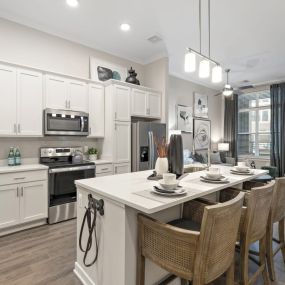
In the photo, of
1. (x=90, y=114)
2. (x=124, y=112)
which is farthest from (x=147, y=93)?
(x=90, y=114)

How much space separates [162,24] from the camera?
343 cm

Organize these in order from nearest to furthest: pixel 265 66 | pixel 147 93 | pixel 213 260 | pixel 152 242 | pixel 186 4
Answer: pixel 213 260
pixel 152 242
pixel 186 4
pixel 147 93
pixel 265 66

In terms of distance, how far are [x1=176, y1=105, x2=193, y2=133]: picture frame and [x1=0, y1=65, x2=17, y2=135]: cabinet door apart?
13.8ft

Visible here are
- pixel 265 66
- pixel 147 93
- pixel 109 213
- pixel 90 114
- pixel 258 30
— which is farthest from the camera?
pixel 265 66

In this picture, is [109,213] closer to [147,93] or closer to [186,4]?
[186,4]

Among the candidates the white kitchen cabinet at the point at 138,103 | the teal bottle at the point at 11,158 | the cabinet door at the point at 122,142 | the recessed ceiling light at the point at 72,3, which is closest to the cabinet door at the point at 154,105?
the white kitchen cabinet at the point at 138,103

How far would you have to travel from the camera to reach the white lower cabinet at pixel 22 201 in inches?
107

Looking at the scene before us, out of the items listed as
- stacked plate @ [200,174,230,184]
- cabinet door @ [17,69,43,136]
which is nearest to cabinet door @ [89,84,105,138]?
cabinet door @ [17,69,43,136]

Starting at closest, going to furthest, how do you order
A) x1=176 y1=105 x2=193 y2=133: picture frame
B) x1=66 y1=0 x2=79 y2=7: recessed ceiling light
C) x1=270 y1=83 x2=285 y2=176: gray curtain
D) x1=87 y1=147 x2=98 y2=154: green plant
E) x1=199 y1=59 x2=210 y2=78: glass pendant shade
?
x1=199 y1=59 x2=210 y2=78: glass pendant shade → x1=66 y1=0 x2=79 y2=7: recessed ceiling light → x1=87 y1=147 x2=98 y2=154: green plant → x1=176 y1=105 x2=193 y2=133: picture frame → x1=270 y1=83 x2=285 y2=176: gray curtain

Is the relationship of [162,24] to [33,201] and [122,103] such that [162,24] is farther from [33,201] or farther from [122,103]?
[33,201]

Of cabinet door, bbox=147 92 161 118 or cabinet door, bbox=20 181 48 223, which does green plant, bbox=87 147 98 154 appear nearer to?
cabinet door, bbox=20 181 48 223

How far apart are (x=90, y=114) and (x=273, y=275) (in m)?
3.43

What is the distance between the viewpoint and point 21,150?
336cm

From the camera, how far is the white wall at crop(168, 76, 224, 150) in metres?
5.96
